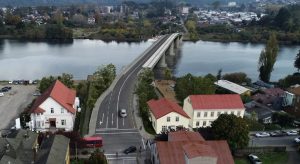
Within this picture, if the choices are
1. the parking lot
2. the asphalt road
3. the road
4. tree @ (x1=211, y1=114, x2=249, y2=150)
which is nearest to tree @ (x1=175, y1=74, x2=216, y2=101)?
the road

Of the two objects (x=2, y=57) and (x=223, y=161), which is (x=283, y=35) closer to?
(x=2, y=57)

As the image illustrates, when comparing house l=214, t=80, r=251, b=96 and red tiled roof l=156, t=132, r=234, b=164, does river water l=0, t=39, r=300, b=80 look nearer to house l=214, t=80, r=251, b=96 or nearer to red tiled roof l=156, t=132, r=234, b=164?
house l=214, t=80, r=251, b=96

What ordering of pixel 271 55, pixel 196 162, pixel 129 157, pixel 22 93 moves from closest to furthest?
pixel 196 162 < pixel 129 157 < pixel 22 93 < pixel 271 55

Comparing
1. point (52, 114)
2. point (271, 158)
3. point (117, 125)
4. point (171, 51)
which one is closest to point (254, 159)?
point (271, 158)

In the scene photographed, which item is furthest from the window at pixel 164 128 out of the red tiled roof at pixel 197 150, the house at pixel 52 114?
the red tiled roof at pixel 197 150

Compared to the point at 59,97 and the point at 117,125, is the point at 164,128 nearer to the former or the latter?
the point at 117,125

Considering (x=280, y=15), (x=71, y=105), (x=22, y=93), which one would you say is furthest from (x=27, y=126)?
(x=280, y=15)
